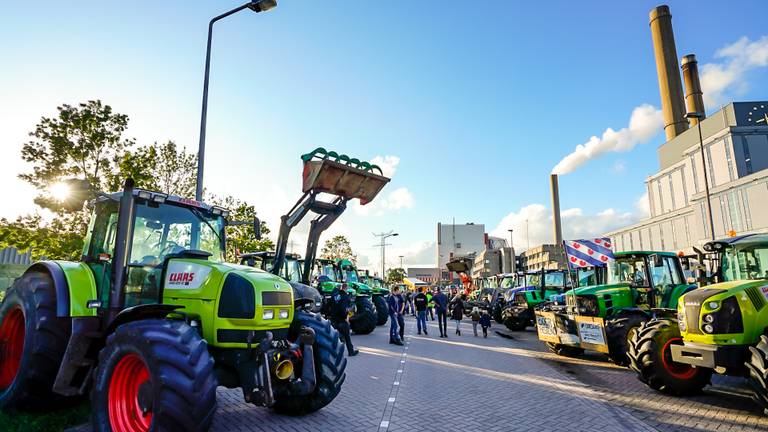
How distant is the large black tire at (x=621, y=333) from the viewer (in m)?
8.17

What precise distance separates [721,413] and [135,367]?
282 inches

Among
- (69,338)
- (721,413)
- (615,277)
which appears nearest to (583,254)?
(615,277)

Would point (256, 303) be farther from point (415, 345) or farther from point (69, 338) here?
point (415, 345)

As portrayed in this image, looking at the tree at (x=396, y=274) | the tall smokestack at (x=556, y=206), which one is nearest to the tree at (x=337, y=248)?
the tall smokestack at (x=556, y=206)

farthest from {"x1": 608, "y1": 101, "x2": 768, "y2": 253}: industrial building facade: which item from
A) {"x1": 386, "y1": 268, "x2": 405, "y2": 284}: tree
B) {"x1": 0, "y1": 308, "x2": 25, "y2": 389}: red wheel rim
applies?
{"x1": 386, "y1": 268, "x2": 405, "y2": 284}: tree

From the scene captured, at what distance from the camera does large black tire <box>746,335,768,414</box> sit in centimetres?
475

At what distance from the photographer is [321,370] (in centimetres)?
491

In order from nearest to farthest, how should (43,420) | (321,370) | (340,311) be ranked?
(43,420), (321,370), (340,311)

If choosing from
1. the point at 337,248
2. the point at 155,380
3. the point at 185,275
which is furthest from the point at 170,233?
the point at 337,248

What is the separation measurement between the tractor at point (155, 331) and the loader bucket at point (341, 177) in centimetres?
240

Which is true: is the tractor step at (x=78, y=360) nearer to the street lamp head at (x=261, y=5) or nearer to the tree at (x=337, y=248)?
the street lamp head at (x=261, y=5)

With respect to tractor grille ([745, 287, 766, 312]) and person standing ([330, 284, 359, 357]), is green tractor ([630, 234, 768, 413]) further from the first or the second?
person standing ([330, 284, 359, 357])

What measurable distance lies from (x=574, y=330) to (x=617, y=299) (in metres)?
1.55

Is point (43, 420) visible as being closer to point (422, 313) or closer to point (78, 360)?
point (78, 360)
